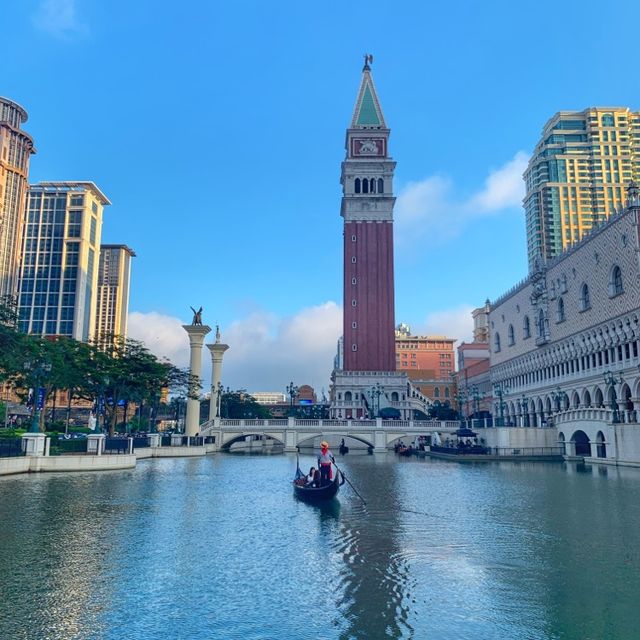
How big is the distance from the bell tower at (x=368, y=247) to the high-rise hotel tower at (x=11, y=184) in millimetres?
73678

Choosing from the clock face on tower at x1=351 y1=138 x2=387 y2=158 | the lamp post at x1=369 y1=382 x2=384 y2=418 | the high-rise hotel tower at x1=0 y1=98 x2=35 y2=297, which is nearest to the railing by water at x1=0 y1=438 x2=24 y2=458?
Result: the lamp post at x1=369 y1=382 x2=384 y2=418

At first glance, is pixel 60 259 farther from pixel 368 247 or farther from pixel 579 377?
pixel 579 377

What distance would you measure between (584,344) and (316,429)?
32471 mm

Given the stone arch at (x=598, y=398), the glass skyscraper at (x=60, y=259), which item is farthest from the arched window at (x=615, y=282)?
the glass skyscraper at (x=60, y=259)

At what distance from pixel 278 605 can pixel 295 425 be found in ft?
207

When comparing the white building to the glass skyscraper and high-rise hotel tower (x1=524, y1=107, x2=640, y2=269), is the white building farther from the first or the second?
the glass skyscraper

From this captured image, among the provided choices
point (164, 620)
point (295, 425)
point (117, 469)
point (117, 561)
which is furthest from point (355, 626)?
point (295, 425)

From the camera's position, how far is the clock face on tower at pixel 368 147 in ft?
375

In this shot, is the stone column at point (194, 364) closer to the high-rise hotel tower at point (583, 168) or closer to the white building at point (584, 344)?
the white building at point (584, 344)

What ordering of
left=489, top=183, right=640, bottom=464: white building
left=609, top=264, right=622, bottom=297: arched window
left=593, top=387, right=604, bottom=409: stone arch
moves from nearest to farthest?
left=489, top=183, right=640, bottom=464: white building
left=609, top=264, right=622, bottom=297: arched window
left=593, top=387, right=604, bottom=409: stone arch

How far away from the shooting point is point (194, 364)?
2694 inches

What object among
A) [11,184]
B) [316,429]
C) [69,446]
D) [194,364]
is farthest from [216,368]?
[11,184]

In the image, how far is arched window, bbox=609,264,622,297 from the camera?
60938 millimetres

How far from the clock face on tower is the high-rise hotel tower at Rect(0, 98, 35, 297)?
74.2 m
